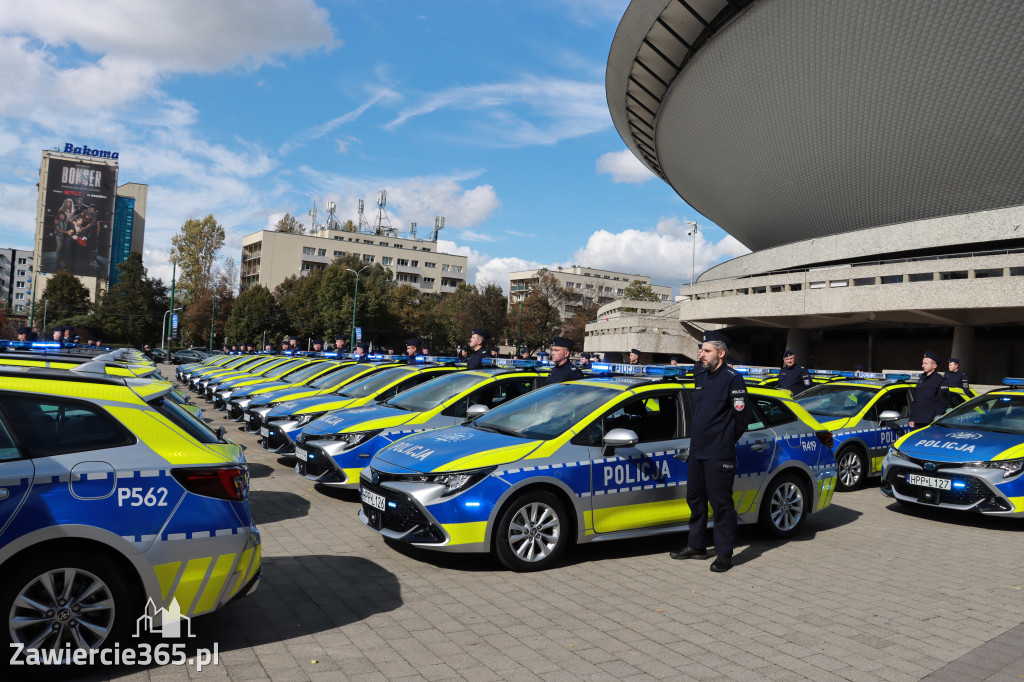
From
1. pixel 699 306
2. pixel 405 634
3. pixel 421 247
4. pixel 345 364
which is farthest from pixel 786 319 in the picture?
pixel 421 247

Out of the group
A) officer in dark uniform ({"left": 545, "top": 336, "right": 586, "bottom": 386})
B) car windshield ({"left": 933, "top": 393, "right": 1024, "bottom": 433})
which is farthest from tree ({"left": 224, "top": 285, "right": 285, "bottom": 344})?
car windshield ({"left": 933, "top": 393, "right": 1024, "bottom": 433})

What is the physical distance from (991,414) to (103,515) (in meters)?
9.80

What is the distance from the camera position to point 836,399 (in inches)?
458

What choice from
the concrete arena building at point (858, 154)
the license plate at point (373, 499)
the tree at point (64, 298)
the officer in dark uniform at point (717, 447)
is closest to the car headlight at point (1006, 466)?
the officer in dark uniform at point (717, 447)

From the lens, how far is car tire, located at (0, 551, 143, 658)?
11.2ft

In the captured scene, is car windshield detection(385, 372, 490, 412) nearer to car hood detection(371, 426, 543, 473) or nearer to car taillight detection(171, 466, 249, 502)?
car hood detection(371, 426, 543, 473)

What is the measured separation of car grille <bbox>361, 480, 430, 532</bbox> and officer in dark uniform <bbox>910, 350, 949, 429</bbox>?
26.7 feet

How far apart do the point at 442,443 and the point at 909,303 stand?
27.4 meters

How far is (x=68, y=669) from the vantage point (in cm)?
354

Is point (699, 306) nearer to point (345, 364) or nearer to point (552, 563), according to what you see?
point (345, 364)

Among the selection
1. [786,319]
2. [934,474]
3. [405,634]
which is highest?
[786,319]

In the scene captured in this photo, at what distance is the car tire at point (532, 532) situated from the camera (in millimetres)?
5684

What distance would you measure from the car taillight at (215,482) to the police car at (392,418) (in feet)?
11.8

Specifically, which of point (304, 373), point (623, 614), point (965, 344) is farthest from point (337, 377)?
point (965, 344)
